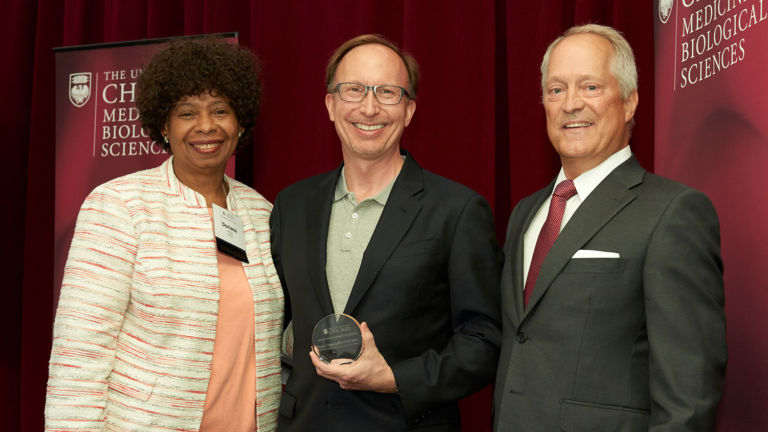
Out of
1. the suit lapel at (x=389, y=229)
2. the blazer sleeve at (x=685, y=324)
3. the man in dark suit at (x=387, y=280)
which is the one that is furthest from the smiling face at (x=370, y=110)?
the blazer sleeve at (x=685, y=324)

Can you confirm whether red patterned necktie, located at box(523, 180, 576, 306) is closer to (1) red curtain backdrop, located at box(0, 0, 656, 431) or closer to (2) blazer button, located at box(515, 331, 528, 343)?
(2) blazer button, located at box(515, 331, 528, 343)

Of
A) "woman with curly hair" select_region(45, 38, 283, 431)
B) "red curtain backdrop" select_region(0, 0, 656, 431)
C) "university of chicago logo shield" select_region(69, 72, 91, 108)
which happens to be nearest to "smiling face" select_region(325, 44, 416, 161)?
"woman with curly hair" select_region(45, 38, 283, 431)

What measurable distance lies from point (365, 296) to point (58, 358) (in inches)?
36.7

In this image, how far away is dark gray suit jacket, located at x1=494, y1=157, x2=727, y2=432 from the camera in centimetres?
141

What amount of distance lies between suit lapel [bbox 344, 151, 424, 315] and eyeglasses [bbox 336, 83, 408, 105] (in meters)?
0.25

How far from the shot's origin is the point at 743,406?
1.91m

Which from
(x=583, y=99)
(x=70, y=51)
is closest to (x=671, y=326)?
(x=583, y=99)

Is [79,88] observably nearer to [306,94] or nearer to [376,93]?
[306,94]

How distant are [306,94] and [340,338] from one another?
205cm

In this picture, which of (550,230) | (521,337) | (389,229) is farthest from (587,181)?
(389,229)

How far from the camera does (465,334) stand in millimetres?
1901

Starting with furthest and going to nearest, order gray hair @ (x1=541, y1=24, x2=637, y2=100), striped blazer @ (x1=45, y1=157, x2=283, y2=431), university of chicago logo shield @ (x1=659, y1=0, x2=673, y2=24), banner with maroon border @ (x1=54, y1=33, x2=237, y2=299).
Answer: banner with maroon border @ (x1=54, y1=33, x2=237, y2=299)
university of chicago logo shield @ (x1=659, y1=0, x2=673, y2=24)
striped blazer @ (x1=45, y1=157, x2=283, y2=431)
gray hair @ (x1=541, y1=24, x2=637, y2=100)

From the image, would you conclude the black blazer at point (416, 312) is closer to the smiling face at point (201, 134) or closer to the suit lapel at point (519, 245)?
the suit lapel at point (519, 245)

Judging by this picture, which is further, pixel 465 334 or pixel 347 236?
pixel 347 236
